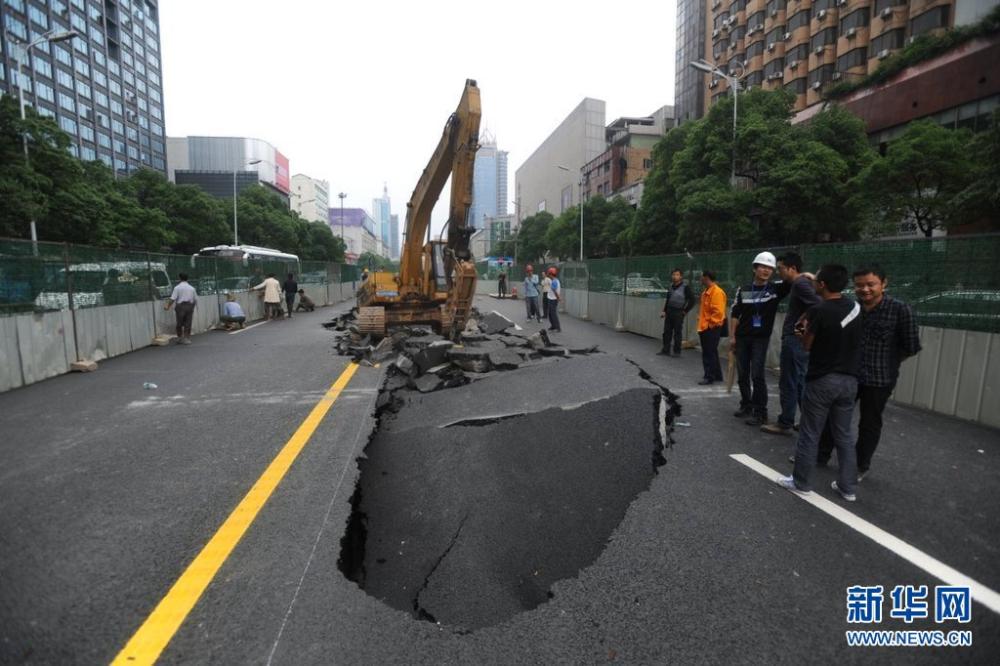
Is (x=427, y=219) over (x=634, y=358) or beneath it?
over

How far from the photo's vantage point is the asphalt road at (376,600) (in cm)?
238

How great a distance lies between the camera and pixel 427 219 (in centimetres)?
1336

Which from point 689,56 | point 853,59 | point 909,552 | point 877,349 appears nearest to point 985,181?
point 877,349

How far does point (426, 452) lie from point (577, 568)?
2.30 meters

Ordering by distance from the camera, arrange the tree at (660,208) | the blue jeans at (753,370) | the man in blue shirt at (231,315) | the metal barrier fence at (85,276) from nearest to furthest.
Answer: the blue jeans at (753,370) → the metal barrier fence at (85,276) → the man in blue shirt at (231,315) → the tree at (660,208)

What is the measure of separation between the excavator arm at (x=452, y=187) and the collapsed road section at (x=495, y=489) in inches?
212

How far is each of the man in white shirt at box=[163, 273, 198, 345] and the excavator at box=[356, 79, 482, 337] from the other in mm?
4228

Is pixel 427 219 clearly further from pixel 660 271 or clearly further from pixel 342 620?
pixel 342 620

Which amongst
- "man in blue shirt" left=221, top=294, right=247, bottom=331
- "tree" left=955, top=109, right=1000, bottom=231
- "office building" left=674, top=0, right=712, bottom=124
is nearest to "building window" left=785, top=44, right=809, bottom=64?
"office building" left=674, top=0, right=712, bottom=124

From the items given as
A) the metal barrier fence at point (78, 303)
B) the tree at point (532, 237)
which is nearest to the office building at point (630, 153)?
the tree at point (532, 237)

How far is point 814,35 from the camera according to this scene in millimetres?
45438

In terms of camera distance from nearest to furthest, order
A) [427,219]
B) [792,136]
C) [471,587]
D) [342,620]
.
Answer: [342,620] → [471,587] → [427,219] → [792,136]

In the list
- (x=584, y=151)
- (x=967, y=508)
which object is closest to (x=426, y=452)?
(x=967, y=508)

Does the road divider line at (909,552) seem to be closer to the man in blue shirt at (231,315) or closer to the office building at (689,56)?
the man in blue shirt at (231,315)
